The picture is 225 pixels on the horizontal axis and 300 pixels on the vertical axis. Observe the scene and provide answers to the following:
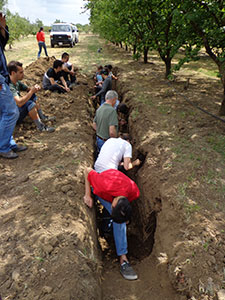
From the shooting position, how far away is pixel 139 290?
2705mm

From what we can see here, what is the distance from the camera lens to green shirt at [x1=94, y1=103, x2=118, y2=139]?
4.64 m

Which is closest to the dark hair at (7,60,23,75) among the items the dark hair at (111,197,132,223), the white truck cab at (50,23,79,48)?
the dark hair at (111,197,132,223)

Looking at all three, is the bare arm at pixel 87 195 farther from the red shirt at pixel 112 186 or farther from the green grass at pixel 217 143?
the green grass at pixel 217 143

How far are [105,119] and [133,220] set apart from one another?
2270 mm

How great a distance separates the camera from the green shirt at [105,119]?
464 cm

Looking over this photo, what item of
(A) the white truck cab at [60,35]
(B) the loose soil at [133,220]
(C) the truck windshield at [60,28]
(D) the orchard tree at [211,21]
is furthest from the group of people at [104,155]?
(C) the truck windshield at [60,28]

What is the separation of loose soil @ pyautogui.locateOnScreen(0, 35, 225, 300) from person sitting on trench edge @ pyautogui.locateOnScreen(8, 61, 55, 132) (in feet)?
0.79

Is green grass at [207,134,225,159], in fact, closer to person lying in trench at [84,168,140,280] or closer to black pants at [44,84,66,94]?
person lying in trench at [84,168,140,280]

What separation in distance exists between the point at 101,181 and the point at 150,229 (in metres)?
1.47

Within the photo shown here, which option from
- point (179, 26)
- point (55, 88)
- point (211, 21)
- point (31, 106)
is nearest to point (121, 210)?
point (31, 106)

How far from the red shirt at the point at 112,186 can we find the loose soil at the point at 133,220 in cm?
41

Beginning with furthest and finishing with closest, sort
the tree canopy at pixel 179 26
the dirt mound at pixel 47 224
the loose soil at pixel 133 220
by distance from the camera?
Answer: the tree canopy at pixel 179 26, the loose soil at pixel 133 220, the dirt mound at pixel 47 224

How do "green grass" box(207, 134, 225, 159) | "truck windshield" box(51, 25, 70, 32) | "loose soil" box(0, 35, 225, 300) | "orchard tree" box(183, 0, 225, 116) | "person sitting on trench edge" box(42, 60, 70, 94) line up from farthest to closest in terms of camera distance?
"truck windshield" box(51, 25, 70, 32) → "person sitting on trench edge" box(42, 60, 70, 94) → "orchard tree" box(183, 0, 225, 116) → "green grass" box(207, 134, 225, 159) → "loose soil" box(0, 35, 225, 300)

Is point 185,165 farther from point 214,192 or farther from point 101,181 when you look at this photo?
point 101,181
